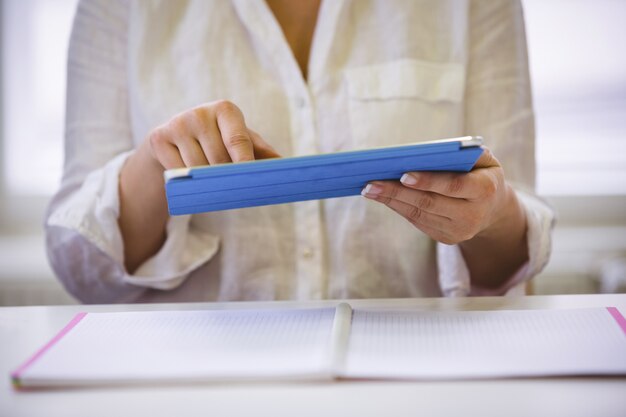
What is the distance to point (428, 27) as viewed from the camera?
2.89ft

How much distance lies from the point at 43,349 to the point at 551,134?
125 cm

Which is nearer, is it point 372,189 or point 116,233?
point 372,189

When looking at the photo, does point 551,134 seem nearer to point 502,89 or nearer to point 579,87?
point 579,87

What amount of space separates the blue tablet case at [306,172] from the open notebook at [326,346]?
104 mm

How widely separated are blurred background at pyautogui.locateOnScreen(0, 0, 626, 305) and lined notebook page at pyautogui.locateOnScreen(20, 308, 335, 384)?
38.8 inches

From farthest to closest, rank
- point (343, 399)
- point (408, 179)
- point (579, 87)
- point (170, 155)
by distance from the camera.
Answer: point (579, 87), point (170, 155), point (408, 179), point (343, 399)

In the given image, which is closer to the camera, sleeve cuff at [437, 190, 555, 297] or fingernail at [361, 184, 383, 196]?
fingernail at [361, 184, 383, 196]

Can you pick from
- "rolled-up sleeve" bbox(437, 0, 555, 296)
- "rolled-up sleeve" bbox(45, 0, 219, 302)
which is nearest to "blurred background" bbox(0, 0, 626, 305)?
"rolled-up sleeve" bbox(437, 0, 555, 296)

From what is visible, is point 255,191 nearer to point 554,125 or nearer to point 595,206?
point 554,125

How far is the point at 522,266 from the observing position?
0.77 m

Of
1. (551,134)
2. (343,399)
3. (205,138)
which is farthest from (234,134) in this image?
(551,134)

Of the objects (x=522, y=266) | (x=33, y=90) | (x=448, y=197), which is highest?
(x=33, y=90)

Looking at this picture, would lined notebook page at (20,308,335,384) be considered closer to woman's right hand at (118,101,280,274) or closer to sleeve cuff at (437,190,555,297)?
woman's right hand at (118,101,280,274)

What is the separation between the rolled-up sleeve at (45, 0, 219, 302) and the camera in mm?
743
